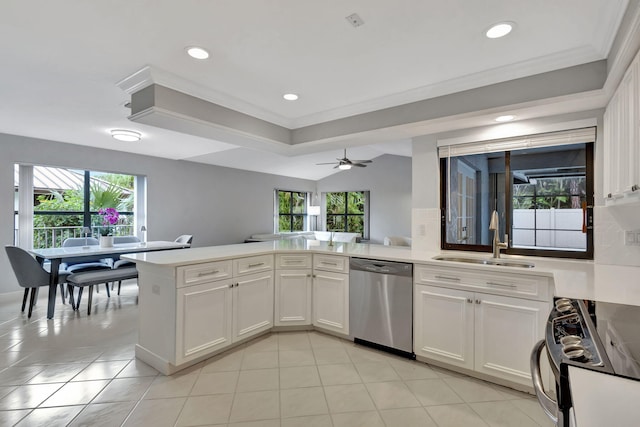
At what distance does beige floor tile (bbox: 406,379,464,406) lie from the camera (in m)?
2.04

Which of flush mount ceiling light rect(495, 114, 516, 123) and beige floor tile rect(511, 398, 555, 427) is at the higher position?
flush mount ceiling light rect(495, 114, 516, 123)

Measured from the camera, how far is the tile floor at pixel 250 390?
6.09 feet

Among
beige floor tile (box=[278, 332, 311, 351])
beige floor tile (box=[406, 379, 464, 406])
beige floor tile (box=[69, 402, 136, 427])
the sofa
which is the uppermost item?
the sofa

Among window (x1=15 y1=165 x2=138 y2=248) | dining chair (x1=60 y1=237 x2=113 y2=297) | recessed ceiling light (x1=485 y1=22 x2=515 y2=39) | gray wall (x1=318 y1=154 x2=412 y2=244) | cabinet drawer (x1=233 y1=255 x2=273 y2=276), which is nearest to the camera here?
recessed ceiling light (x1=485 y1=22 x2=515 y2=39)

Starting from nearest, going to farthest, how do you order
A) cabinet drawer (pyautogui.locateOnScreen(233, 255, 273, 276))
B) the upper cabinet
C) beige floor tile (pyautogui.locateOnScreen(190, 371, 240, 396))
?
the upper cabinet → beige floor tile (pyautogui.locateOnScreen(190, 371, 240, 396)) → cabinet drawer (pyautogui.locateOnScreen(233, 255, 273, 276))

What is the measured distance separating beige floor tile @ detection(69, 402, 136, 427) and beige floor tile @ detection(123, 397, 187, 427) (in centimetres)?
5

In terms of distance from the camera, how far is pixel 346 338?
300cm

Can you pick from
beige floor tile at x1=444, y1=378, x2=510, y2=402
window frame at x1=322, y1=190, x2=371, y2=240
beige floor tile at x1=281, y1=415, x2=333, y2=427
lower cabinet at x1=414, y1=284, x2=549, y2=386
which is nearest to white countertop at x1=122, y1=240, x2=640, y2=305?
lower cabinet at x1=414, y1=284, x2=549, y2=386

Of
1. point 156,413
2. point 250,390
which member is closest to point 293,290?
point 250,390

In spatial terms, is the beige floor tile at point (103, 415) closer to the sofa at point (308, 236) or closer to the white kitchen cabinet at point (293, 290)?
the white kitchen cabinet at point (293, 290)

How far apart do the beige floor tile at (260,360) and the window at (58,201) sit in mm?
3980

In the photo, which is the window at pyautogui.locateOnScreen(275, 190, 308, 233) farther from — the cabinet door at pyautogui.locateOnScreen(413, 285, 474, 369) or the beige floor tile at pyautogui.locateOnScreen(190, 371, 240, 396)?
the cabinet door at pyautogui.locateOnScreen(413, 285, 474, 369)

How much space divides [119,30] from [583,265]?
11.8 ft

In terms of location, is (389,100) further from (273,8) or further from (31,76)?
(31,76)
